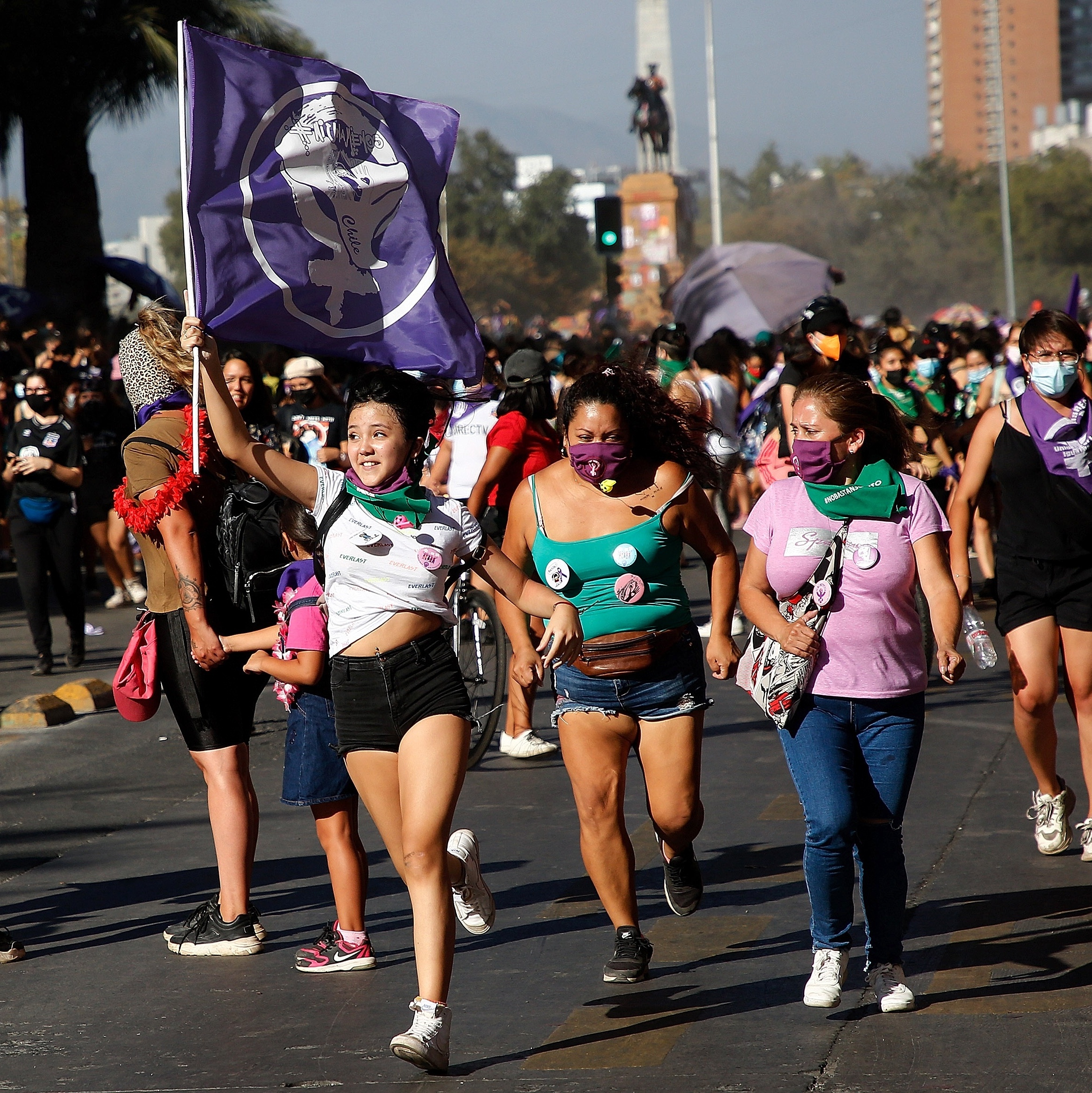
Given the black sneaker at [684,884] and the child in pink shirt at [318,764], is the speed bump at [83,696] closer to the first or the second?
the child in pink shirt at [318,764]

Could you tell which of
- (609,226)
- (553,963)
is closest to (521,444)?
(553,963)

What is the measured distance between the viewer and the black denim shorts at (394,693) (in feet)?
13.9

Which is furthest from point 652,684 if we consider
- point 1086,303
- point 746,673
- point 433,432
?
point 1086,303

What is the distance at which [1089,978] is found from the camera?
15.1 ft

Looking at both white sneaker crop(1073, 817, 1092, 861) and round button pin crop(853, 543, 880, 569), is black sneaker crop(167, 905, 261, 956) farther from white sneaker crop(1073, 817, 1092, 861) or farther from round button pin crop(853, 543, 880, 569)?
white sneaker crop(1073, 817, 1092, 861)

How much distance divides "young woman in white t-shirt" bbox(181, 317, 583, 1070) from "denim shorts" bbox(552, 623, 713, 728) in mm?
461

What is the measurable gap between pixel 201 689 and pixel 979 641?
2.42 m

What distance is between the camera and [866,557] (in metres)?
4.36

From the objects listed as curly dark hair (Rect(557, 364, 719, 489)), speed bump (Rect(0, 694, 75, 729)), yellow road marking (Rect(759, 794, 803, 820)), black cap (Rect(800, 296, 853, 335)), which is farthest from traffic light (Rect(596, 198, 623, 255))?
curly dark hair (Rect(557, 364, 719, 489))

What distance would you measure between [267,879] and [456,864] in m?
1.76

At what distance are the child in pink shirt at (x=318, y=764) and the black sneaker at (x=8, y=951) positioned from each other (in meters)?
0.96

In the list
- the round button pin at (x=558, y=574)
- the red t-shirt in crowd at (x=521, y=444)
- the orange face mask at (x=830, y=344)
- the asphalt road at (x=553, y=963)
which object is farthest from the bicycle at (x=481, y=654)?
the round button pin at (x=558, y=574)

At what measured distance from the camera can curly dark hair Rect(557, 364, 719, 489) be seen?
4.96 meters

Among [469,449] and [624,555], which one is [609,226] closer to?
[469,449]
